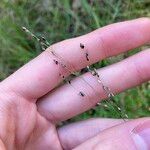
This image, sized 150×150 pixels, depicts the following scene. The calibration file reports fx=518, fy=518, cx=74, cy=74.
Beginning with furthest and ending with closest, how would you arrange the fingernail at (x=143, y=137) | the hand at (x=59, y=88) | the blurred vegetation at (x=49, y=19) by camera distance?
the blurred vegetation at (x=49, y=19) < the hand at (x=59, y=88) < the fingernail at (x=143, y=137)

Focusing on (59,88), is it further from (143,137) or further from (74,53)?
(143,137)

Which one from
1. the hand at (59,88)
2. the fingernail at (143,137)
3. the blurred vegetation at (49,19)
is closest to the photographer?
the fingernail at (143,137)

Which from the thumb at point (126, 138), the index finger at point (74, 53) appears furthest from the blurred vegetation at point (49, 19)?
the thumb at point (126, 138)

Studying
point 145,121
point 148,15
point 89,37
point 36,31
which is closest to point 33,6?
point 36,31

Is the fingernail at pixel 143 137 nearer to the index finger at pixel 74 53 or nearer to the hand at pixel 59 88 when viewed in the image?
the hand at pixel 59 88

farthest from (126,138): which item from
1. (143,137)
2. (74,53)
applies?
(74,53)

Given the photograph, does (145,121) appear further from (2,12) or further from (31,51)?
(2,12)
